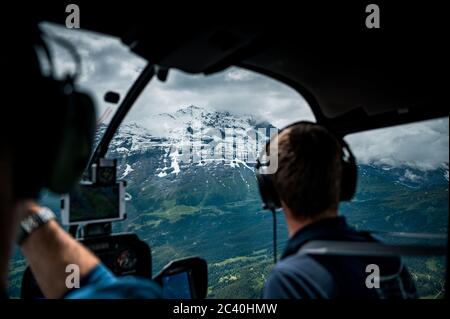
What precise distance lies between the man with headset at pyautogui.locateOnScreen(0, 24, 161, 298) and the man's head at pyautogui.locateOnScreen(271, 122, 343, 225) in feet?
2.22

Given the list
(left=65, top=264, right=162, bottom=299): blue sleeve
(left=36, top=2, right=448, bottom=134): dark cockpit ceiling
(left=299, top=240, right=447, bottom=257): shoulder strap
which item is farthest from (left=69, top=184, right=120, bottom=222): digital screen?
(left=299, top=240, right=447, bottom=257): shoulder strap

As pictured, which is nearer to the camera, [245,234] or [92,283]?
[92,283]

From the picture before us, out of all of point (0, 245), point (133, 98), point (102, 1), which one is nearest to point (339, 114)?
point (133, 98)

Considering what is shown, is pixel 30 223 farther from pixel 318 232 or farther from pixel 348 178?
pixel 348 178

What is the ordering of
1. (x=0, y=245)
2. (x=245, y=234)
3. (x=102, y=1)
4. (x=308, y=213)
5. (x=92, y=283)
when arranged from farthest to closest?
(x=245, y=234), (x=308, y=213), (x=102, y=1), (x=92, y=283), (x=0, y=245)

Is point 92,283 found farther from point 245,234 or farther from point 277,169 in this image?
point 245,234

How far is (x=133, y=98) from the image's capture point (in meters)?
1.91

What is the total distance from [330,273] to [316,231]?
0.55ft

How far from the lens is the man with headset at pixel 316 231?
1010 mm

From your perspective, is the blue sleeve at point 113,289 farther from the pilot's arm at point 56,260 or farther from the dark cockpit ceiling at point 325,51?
the dark cockpit ceiling at point 325,51

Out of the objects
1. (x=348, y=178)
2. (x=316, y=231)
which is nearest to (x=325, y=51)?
(x=348, y=178)
